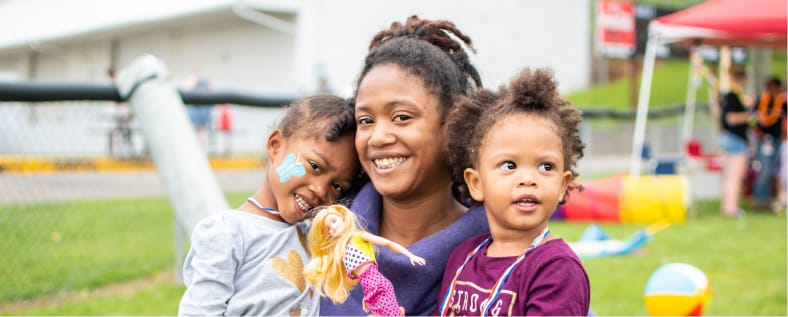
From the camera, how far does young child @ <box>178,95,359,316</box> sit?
2271 mm

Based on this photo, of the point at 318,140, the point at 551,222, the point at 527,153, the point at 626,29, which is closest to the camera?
the point at 527,153

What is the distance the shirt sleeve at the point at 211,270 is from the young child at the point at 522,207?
0.62 m

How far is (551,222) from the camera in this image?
8.77m

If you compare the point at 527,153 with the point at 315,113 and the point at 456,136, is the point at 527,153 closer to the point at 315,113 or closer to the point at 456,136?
the point at 456,136

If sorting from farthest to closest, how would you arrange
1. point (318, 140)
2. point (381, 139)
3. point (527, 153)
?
1. point (318, 140)
2. point (381, 139)
3. point (527, 153)

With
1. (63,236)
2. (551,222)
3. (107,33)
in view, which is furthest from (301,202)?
(107,33)

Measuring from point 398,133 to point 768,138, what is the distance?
27.5 feet

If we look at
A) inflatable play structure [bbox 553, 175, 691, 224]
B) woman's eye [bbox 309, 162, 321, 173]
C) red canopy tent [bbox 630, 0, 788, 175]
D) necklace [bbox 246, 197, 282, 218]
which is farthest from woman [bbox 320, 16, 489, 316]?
red canopy tent [bbox 630, 0, 788, 175]

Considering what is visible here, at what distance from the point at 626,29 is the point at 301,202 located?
12.0 metres

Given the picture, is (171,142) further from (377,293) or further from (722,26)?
(722,26)

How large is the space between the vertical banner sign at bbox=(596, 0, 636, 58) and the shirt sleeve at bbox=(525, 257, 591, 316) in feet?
39.2

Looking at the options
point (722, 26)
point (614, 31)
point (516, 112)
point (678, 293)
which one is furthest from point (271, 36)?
point (516, 112)

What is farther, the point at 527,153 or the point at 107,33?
the point at 107,33

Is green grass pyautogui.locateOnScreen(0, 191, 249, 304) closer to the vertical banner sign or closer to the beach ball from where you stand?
the beach ball
